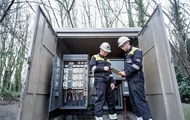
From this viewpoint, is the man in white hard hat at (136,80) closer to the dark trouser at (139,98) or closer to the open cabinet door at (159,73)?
the dark trouser at (139,98)

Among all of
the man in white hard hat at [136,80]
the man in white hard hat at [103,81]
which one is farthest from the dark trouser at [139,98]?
the man in white hard hat at [103,81]

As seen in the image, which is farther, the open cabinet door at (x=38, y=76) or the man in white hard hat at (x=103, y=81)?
the man in white hard hat at (x=103, y=81)

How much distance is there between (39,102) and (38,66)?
0.65 metres

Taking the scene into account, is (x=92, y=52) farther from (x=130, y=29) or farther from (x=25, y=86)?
(x=25, y=86)

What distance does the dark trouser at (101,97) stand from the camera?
2557 mm

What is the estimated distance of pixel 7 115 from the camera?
3242 mm

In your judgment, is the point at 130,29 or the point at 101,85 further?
the point at 130,29

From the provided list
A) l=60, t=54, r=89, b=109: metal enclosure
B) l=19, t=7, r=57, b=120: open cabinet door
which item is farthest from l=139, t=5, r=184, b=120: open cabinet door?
l=19, t=7, r=57, b=120: open cabinet door

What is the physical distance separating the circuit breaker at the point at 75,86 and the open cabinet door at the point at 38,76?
2.66ft

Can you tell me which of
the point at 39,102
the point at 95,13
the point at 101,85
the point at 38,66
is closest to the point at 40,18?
the point at 38,66

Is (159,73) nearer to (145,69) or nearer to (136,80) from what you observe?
(136,80)

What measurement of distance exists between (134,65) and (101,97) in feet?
2.85

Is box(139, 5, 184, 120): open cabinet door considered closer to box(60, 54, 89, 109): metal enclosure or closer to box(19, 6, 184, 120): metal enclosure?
box(19, 6, 184, 120): metal enclosure

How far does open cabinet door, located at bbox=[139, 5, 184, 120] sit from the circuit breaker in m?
1.61
